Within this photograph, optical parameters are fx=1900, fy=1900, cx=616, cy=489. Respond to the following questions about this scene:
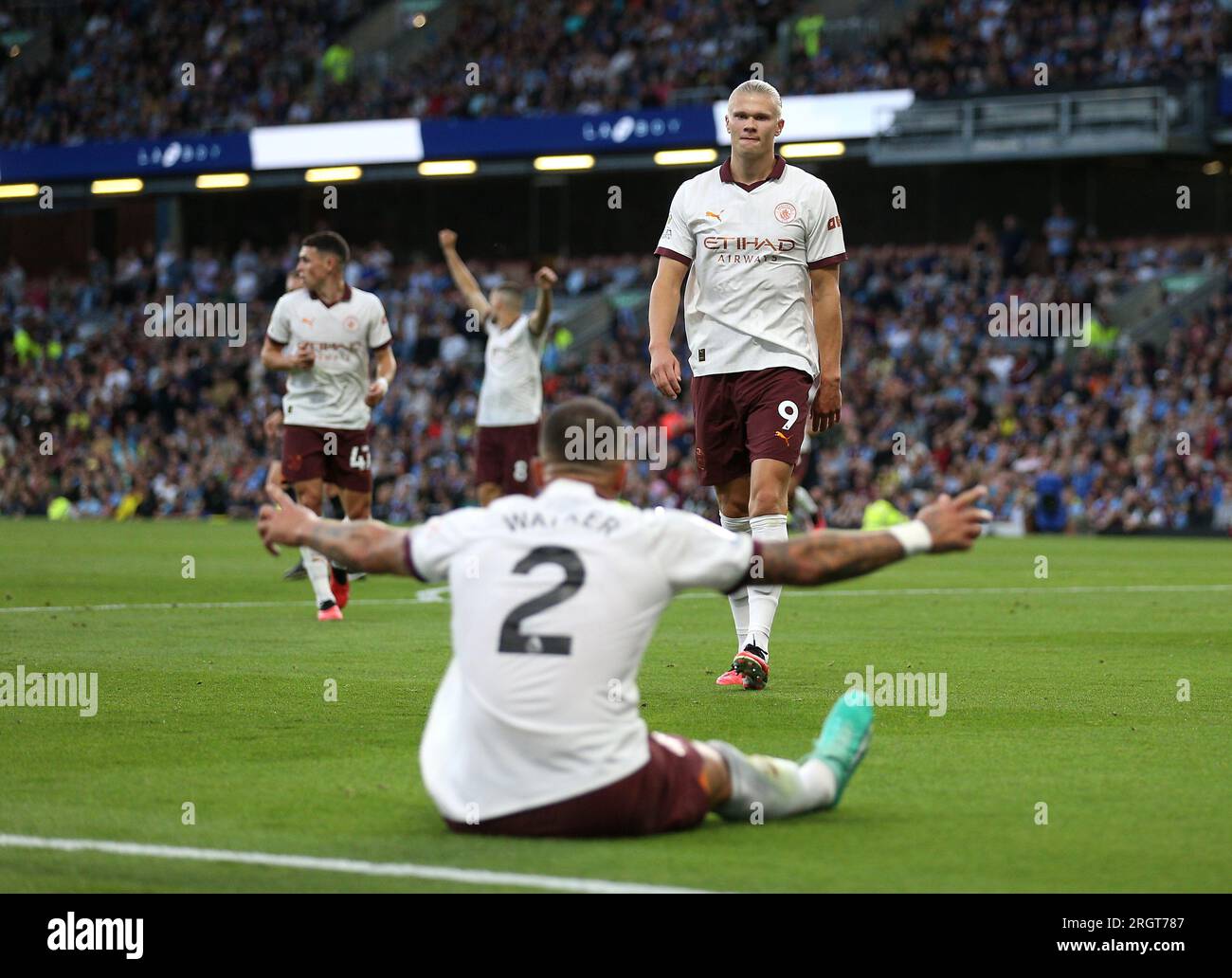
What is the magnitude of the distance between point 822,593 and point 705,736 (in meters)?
8.62

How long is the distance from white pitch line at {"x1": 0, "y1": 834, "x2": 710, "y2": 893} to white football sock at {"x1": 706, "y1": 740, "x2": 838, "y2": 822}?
868mm

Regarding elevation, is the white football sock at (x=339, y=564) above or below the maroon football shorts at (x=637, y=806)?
above

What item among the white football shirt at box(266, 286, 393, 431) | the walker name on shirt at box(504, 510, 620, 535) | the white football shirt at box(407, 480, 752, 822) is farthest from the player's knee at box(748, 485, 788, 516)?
the white football shirt at box(266, 286, 393, 431)

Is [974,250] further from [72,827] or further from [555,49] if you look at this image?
[72,827]

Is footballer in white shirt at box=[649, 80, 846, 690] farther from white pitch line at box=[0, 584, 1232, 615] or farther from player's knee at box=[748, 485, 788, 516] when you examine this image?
white pitch line at box=[0, 584, 1232, 615]

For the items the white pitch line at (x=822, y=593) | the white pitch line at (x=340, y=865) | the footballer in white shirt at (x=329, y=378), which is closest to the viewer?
the white pitch line at (x=340, y=865)

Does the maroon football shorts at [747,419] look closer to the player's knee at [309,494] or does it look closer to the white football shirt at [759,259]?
the white football shirt at [759,259]

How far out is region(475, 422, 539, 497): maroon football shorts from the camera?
63.3ft

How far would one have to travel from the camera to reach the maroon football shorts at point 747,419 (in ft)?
30.6

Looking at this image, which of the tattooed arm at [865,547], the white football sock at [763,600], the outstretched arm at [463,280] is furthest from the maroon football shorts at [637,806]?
the outstretched arm at [463,280]

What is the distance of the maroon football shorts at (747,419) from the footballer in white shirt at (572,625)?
12.7ft

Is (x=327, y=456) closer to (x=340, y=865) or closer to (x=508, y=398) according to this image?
(x=508, y=398)

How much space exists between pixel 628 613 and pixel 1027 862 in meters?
1.24

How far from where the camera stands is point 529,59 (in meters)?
41.6
